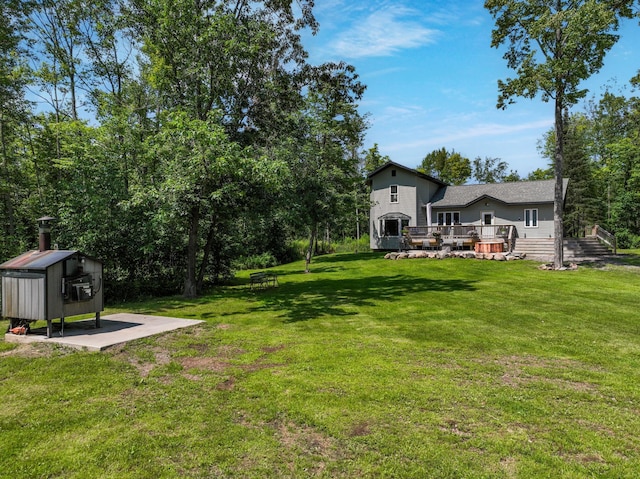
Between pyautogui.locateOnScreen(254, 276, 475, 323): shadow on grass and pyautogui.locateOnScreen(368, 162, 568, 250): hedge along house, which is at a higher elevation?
pyautogui.locateOnScreen(368, 162, 568, 250): hedge along house

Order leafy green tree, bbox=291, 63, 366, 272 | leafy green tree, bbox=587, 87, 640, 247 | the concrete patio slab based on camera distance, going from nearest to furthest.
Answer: the concrete patio slab → leafy green tree, bbox=291, 63, 366, 272 → leafy green tree, bbox=587, 87, 640, 247

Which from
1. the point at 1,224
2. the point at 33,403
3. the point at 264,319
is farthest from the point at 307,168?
the point at 33,403

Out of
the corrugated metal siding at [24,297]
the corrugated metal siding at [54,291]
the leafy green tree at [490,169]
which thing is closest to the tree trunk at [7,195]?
the corrugated metal siding at [24,297]

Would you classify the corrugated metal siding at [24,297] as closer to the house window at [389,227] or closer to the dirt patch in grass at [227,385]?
the dirt patch in grass at [227,385]

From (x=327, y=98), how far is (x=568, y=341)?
20671 mm

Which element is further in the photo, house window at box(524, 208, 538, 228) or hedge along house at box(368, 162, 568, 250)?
house window at box(524, 208, 538, 228)

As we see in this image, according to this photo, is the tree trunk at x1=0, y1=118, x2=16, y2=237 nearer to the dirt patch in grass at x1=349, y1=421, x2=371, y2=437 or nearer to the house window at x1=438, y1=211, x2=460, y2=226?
the dirt patch in grass at x1=349, y1=421, x2=371, y2=437

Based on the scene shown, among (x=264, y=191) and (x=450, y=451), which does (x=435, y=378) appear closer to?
(x=450, y=451)

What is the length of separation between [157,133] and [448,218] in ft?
73.2

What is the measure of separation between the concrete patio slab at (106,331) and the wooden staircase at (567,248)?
770 inches

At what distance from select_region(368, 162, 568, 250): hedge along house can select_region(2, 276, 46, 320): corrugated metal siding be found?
21749 mm

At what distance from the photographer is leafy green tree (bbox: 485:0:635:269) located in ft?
51.2

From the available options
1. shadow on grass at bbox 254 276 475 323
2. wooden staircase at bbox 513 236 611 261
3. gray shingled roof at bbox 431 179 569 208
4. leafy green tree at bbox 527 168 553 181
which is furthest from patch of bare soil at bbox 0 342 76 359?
leafy green tree at bbox 527 168 553 181

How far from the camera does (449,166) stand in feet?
189
